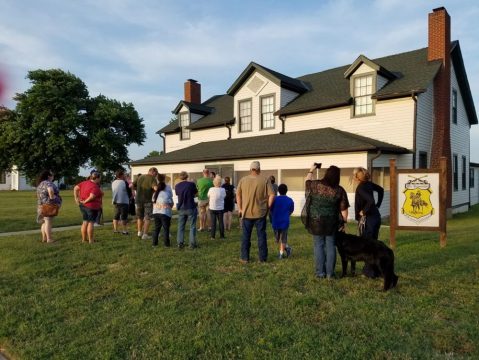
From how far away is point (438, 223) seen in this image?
8875 mm

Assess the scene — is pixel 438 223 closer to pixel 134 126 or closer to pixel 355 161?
pixel 355 161

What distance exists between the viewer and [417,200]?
360 inches

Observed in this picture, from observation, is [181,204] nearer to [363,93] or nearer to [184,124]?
[363,93]

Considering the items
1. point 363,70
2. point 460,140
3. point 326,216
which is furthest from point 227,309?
point 460,140

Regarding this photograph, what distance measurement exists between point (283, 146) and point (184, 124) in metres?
10.5

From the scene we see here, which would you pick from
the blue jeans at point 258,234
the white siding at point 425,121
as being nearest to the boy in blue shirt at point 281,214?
the blue jeans at point 258,234

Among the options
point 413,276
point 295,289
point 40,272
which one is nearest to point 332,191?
point 295,289

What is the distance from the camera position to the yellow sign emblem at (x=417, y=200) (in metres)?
9.06

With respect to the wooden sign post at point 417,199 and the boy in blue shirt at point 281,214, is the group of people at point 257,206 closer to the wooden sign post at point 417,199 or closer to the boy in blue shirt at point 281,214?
the boy in blue shirt at point 281,214

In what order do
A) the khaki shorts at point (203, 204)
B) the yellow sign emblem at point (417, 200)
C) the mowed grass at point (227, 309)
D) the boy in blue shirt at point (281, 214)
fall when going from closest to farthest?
the mowed grass at point (227, 309) → the boy in blue shirt at point (281, 214) → the yellow sign emblem at point (417, 200) → the khaki shorts at point (203, 204)

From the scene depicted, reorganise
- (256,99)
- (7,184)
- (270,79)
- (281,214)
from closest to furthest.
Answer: (281,214)
(270,79)
(256,99)
(7,184)

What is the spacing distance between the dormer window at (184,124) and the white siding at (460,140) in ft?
51.0

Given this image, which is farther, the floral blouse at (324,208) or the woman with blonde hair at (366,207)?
the woman with blonde hair at (366,207)

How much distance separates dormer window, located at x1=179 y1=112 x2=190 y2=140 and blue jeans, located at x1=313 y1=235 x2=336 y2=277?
2003cm
